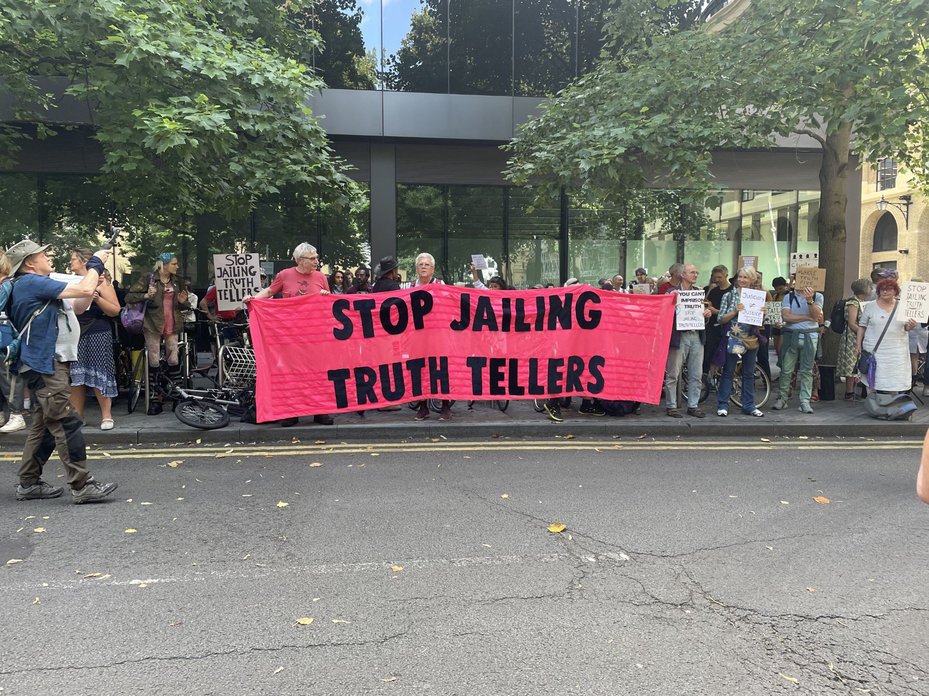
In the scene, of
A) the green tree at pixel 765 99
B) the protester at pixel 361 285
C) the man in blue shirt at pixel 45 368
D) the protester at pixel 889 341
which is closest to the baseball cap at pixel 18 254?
the man in blue shirt at pixel 45 368

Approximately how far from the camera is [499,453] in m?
7.09

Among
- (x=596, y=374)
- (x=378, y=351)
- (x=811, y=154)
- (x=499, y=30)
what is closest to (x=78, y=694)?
(x=378, y=351)

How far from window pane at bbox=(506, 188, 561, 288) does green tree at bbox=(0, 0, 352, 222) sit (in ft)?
23.2

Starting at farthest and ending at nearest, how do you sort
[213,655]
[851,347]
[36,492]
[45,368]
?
1. [851,347]
2. [36,492]
3. [45,368]
4. [213,655]

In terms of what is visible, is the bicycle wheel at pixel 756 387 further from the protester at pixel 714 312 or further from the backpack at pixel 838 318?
the backpack at pixel 838 318

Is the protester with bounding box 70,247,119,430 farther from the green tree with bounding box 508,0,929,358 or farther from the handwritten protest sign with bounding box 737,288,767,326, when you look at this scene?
the handwritten protest sign with bounding box 737,288,767,326

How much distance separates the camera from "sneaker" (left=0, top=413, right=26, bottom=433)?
7.64m

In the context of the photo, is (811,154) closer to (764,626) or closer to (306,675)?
(764,626)

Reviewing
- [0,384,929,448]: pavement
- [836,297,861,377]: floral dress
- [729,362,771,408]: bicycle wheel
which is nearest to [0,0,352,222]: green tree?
[0,384,929,448]: pavement

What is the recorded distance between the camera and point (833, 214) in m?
11.0

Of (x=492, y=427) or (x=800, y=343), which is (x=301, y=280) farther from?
(x=800, y=343)

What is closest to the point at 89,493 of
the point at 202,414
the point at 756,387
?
the point at 202,414

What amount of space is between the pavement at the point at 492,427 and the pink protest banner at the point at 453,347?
289mm

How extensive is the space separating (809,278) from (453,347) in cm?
561
